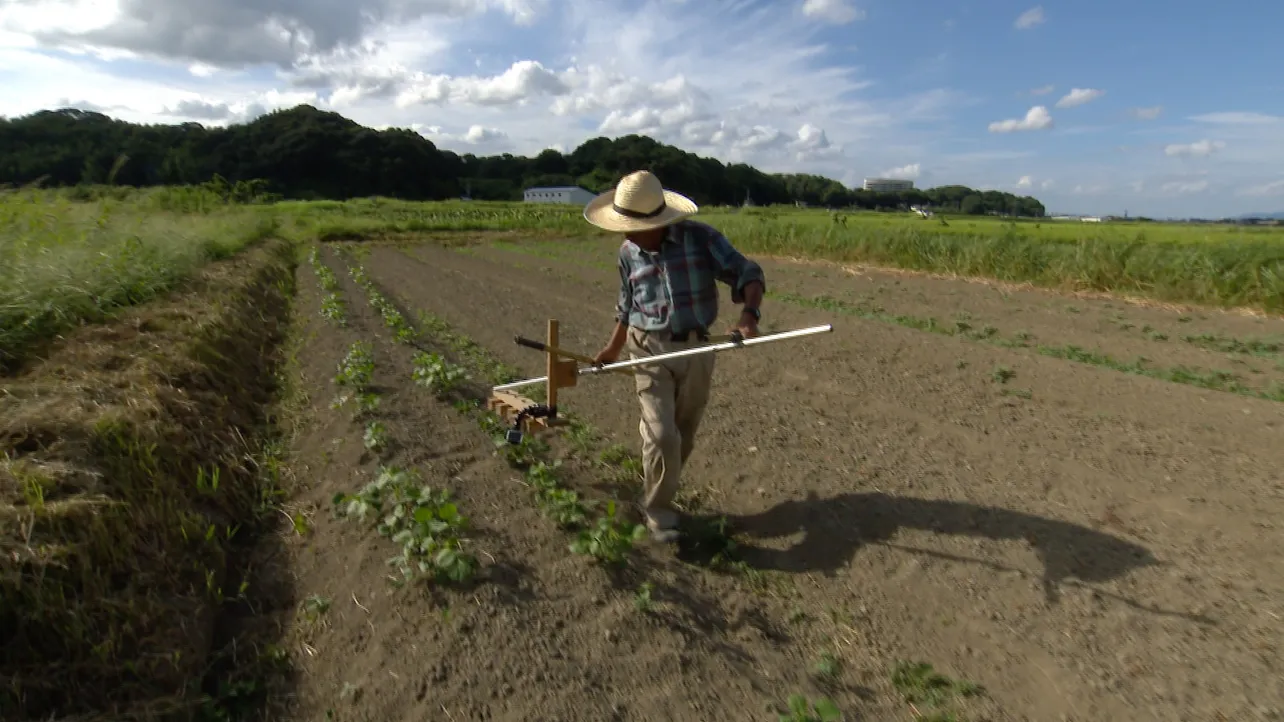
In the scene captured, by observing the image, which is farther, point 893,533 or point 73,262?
point 73,262

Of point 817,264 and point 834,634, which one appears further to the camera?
point 817,264

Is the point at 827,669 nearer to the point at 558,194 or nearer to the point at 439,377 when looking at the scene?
the point at 439,377

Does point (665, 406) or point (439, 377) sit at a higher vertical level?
point (665, 406)

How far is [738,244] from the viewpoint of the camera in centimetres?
2328

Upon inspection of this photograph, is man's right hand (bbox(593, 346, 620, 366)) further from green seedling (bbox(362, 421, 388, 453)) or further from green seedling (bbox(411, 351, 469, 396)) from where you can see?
green seedling (bbox(411, 351, 469, 396))

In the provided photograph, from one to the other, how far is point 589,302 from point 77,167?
20888 mm

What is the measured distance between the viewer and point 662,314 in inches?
146

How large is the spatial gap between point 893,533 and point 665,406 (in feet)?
4.43

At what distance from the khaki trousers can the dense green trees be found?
22391mm

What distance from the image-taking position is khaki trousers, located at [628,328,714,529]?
3686mm

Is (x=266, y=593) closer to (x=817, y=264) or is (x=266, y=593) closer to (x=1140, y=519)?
(x=1140, y=519)

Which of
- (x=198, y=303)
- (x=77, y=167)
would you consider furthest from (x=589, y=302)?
(x=77, y=167)

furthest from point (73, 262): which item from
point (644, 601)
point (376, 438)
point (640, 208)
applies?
point (644, 601)

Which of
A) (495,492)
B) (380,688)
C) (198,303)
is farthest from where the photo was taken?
(198,303)
